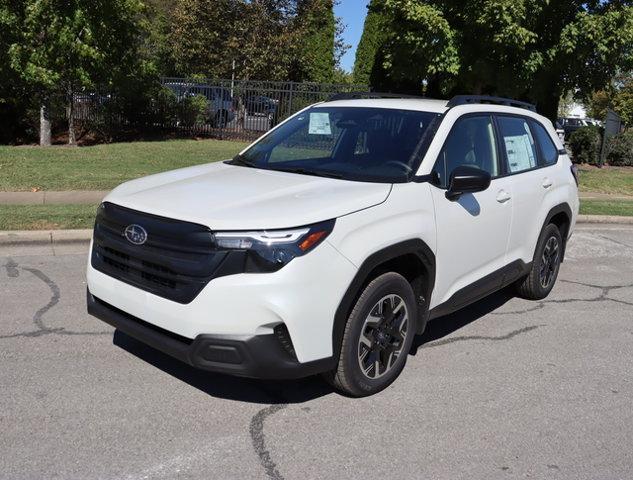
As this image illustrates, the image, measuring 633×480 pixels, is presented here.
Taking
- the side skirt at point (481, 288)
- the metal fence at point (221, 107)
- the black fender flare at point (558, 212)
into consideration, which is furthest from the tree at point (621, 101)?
the side skirt at point (481, 288)

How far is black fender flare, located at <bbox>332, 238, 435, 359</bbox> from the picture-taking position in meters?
3.49

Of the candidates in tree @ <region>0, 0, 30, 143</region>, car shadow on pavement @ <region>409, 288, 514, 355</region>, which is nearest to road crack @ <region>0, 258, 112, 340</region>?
car shadow on pavement @ <region>409, 288, 514, 355</region>

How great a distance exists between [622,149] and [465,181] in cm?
1681

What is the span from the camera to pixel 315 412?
377 cm

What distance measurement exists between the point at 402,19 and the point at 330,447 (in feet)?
44.5

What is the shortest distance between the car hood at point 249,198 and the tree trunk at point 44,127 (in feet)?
43.2

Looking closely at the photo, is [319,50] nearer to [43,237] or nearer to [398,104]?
[43,237]

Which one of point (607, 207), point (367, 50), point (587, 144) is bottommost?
point (607, 207)

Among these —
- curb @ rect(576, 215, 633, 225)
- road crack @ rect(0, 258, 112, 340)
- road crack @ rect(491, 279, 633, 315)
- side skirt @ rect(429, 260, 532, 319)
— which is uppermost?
side skirt @ rect(429, 260, 532, 319)

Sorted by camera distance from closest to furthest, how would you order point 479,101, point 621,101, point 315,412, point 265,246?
point 265,246 < point 315,412 < point 479,101 < point 621,101

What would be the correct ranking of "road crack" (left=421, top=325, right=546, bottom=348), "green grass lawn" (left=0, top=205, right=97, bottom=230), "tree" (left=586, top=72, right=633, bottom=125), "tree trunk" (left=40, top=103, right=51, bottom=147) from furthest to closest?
1. "tree" (left=586, top=72, right=633, bottom=125)
2. "tree trunk" (left=40, top=103, right=51, bottom=147)
3. "green grass lawn" (left=0, top=205, right=97, bottom=230)
4. "road crack" (left=421, top=325, right=546, bottom=348)

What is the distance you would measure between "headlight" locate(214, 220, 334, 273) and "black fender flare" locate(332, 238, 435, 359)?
39 cm

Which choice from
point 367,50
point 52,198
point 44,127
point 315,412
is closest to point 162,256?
point 315,412

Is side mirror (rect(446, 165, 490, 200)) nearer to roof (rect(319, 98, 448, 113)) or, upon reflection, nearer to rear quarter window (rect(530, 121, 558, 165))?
roof (rect(319, 98, 448, 113))
